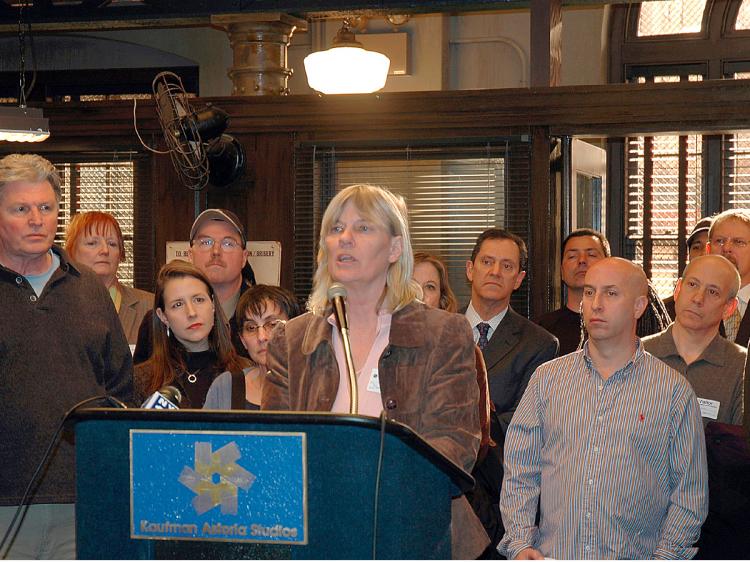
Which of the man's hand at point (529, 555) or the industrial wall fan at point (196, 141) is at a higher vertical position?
the industrial wall fan at point (196, 141)

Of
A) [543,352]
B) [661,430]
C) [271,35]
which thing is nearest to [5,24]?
[271,35]

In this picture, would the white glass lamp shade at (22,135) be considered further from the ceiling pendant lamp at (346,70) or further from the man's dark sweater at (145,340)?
the man's dark sweater at (145,340)

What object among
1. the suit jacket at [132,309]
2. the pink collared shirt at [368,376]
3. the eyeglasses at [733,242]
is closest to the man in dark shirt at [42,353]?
the pink collared shirt at [368,376]

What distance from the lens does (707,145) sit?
753 cm

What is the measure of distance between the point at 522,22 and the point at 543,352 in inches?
174

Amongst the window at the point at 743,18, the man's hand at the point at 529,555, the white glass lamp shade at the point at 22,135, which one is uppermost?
the window at the point at 743,18

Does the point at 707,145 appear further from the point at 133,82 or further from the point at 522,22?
the point at 133,82

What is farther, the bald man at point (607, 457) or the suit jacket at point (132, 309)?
the suit jacket at point (132, 309)

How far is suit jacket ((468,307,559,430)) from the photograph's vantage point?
12.7ft

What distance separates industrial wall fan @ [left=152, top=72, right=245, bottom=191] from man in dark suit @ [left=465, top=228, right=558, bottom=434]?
61.2 inches

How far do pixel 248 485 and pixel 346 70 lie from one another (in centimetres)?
404

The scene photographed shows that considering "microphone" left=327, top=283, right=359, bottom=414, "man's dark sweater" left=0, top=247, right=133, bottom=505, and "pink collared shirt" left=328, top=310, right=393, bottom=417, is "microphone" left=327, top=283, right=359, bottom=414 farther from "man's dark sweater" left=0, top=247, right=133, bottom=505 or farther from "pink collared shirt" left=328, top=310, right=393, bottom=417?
"man's dark sweater" left=0, top=247, right=133, bottom=505

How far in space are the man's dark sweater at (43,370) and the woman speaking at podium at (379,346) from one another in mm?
791

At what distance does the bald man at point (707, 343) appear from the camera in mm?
3443
